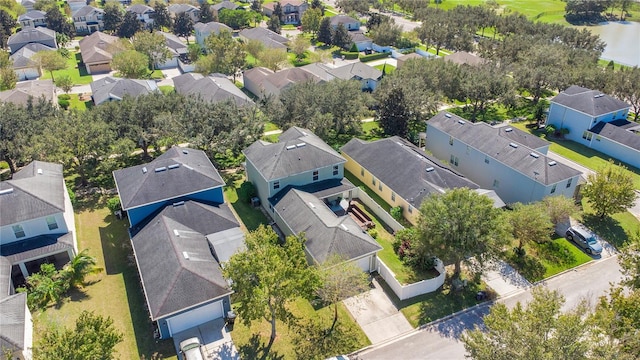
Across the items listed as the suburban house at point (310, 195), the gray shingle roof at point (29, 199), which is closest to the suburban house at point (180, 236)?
the suburban house at point (310, 195)

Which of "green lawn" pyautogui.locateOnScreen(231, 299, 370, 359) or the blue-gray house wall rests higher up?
the blue-gray house wall

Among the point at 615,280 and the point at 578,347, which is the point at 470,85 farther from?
the point at 578,347

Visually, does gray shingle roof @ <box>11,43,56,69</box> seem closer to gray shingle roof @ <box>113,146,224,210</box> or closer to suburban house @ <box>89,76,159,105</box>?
suburban house @ <box>89,76,159,105</box>

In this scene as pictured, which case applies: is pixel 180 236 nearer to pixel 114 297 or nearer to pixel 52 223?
pixel 114 297

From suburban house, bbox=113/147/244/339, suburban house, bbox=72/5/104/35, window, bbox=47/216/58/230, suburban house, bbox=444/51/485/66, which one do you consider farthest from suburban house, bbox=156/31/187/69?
window, bbox=47/216/58/230

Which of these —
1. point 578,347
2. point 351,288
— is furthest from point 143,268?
point 578,347

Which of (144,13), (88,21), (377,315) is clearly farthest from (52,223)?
(144,13)

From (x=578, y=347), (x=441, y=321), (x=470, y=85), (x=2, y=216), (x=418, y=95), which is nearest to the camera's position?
(x=578, y=347)
